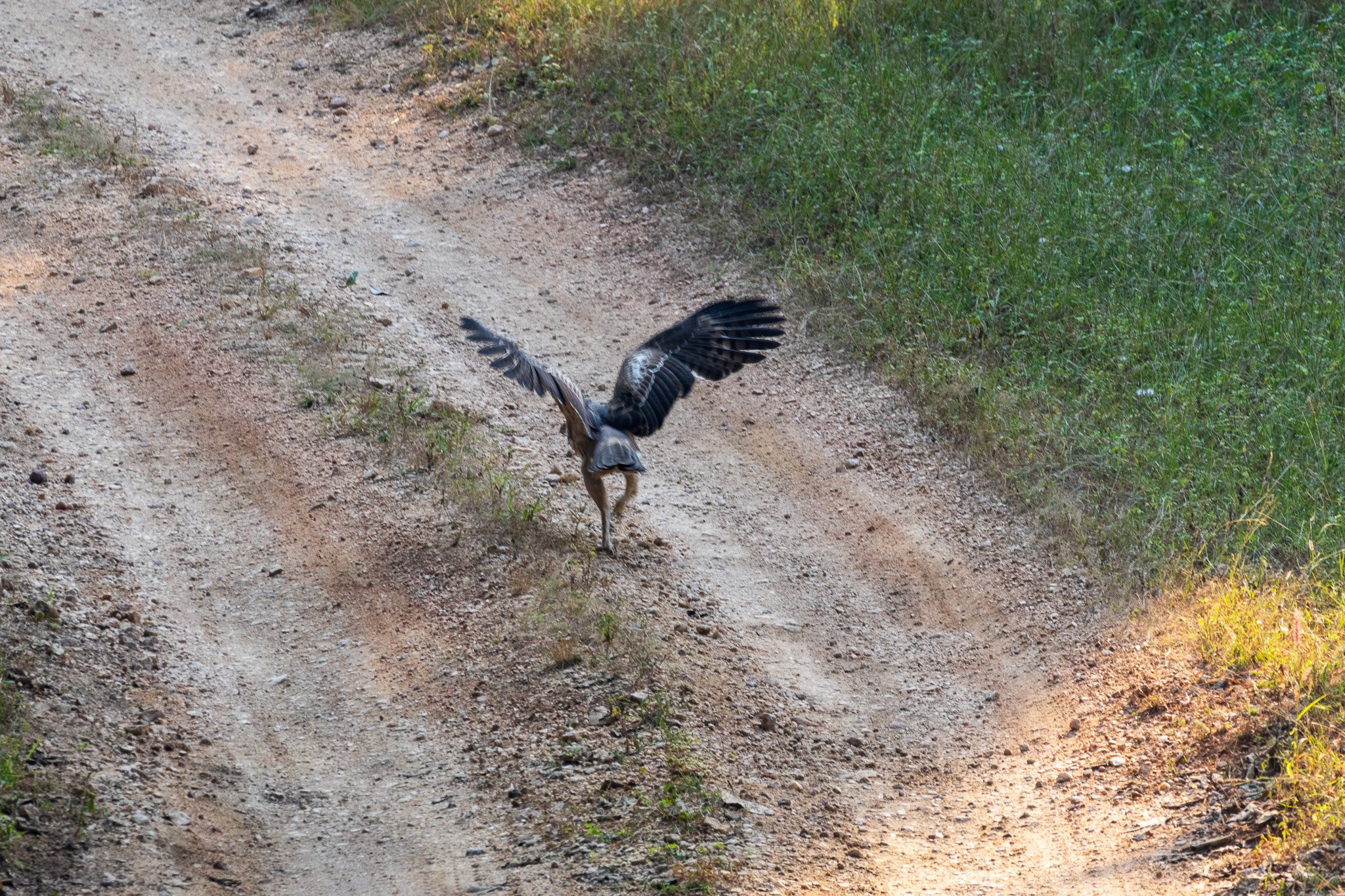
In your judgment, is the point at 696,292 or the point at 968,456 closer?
the point at 968,456

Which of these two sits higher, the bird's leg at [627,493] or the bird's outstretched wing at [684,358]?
the bird's outstretched wing at [684,358]

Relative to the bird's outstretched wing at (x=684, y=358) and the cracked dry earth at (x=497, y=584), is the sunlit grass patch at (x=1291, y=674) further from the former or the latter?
the bird's outstretched wing at (x=684, y=358)

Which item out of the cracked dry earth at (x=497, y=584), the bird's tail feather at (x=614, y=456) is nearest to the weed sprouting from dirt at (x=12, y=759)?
the cracked dry earth at (x=497, y=584)

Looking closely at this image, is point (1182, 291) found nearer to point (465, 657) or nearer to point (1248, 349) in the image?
point (1248, 349)

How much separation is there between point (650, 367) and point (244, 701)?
2692 mm

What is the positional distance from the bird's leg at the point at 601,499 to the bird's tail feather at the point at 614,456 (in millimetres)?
181

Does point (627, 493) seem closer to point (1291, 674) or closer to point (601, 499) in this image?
point (601, 499)

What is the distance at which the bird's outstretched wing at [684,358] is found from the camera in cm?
706

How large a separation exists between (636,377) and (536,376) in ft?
2.44

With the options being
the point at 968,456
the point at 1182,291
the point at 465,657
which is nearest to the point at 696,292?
the point at 968,456

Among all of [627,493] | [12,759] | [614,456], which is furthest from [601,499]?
[12,759]

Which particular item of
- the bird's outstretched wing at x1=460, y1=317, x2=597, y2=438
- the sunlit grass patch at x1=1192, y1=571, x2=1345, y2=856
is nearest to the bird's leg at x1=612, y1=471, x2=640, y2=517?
the bird's outstretched wing at x1=460, y1=317, x2=597, y2=438

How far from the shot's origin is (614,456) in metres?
6.64

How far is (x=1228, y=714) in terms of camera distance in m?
5.80
